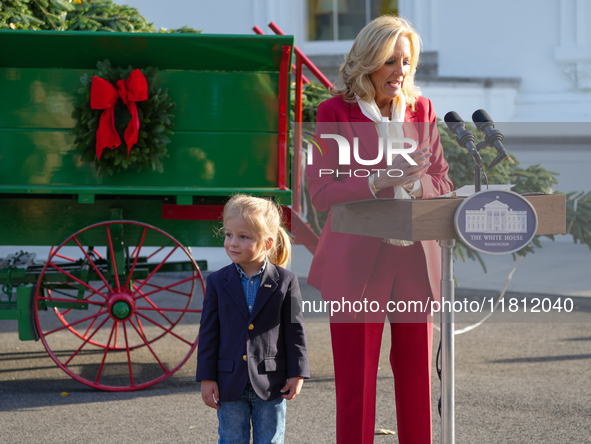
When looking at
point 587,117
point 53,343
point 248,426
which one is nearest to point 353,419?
point 248,426

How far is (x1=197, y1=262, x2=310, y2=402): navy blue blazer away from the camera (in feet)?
7.54

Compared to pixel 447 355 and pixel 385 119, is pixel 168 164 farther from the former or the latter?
pixel 447 355

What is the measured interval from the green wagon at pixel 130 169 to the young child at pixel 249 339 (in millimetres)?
1677

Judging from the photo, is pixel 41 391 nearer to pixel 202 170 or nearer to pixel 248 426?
pixel 202 170

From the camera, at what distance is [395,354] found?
2.54 m

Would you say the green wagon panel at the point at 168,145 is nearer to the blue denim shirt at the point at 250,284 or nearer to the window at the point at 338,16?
the blue denim shirt at the point at 250,284

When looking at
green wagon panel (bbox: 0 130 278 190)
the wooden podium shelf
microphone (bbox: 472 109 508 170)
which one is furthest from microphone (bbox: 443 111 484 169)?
green wagon panel (bbox: 0 130 278 190)

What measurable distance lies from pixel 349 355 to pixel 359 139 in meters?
0.78

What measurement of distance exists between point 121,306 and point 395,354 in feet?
7.01

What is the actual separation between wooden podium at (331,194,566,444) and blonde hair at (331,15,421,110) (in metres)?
0.47

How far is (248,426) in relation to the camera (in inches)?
94.2

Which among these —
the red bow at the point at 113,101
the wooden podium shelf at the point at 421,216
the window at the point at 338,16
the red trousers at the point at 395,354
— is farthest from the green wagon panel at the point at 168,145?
the window at the point at 338,16

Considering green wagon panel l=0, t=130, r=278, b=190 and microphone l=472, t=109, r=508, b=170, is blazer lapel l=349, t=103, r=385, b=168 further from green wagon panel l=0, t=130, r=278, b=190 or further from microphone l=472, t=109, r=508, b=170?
green wagon panel l=0, t=130, r=278, b=190

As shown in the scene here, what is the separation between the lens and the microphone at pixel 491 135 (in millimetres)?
2080
